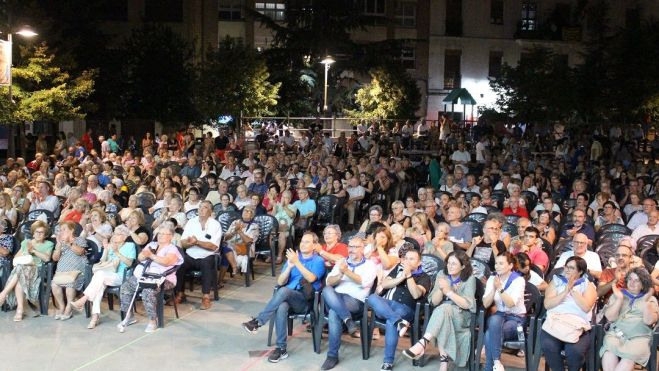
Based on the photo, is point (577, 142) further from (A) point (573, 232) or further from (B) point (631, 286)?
(B) point (631, 286)

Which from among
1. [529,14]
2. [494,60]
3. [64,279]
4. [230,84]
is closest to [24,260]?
[64,279]

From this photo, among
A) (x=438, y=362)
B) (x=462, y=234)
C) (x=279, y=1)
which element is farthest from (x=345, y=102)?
(x=438, y=362)

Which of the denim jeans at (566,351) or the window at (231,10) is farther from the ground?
the window at (231,10)

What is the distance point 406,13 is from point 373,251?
110 ft

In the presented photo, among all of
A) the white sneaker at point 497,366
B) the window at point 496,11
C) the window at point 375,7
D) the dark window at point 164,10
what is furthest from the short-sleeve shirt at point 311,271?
the window at point 496,11

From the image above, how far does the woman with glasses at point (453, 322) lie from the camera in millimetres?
6797

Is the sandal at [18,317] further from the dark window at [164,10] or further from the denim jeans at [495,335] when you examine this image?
the dark window at [164,10]

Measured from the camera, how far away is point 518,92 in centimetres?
2664

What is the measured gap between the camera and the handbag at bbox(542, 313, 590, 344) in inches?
254

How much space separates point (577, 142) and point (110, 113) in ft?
50.8

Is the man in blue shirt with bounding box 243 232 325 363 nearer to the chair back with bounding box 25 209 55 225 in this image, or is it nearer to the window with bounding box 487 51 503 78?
the chair back with bounding box 25 209 55 225

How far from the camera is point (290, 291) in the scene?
7.52 m

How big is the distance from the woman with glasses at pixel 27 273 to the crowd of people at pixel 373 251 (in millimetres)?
16

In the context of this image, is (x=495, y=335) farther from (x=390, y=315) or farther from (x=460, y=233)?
(x=460, y=233)
